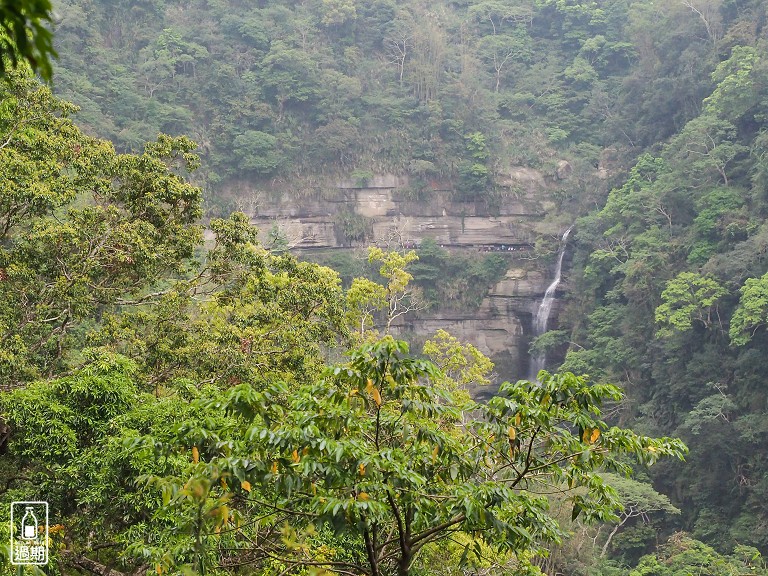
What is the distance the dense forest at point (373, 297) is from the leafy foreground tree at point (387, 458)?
2cm

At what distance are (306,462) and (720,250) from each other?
1841 cm

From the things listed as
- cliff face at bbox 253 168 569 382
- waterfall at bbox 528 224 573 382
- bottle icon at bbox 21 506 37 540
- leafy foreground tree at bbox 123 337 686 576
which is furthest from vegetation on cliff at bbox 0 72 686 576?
cliff face at bbox 253 168 569 382

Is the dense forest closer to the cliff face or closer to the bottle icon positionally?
the bottle icon

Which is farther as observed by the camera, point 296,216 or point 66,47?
point 296,216

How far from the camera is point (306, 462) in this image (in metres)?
3.27

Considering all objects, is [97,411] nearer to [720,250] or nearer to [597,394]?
[597,394]

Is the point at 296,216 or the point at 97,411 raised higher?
the point at 296,216

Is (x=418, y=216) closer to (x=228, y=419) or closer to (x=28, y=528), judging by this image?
(x=228, y=419)

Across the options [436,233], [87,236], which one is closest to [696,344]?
[436,233]

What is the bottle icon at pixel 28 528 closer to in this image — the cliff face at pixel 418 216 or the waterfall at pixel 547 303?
the waterfall at pixel 547 303

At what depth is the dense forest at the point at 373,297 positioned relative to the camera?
368 centimetres

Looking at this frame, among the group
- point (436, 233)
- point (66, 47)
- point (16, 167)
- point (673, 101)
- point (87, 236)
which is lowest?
point (87, 236)

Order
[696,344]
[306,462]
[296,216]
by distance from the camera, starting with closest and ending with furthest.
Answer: [306,462], [696,344], [296,216]

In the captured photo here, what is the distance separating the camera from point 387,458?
3422mm
